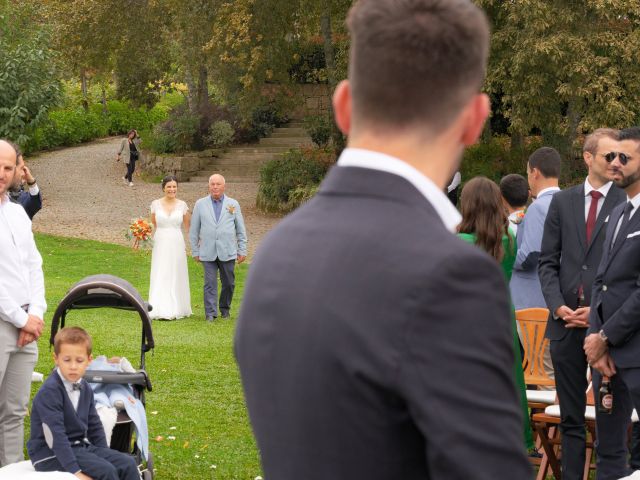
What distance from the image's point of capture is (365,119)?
5.88 feet

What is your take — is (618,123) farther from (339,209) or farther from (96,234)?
(339,209)

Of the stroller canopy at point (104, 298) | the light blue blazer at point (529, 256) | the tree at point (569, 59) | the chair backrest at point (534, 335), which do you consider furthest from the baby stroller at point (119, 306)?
the tree at point (569, 59)

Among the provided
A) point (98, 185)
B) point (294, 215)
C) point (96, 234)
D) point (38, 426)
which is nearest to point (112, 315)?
point (38, 426)

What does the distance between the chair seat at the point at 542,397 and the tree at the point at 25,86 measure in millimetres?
23508

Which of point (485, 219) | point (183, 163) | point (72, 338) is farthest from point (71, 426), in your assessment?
point (183, 163)

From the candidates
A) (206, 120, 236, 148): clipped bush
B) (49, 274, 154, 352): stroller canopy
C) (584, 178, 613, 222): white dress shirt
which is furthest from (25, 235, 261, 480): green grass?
(206, 120, 236, 148): clipped bush

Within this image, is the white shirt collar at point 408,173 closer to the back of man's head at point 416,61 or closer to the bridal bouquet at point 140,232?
the back of man's head at point 416,61

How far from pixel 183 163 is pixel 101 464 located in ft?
105

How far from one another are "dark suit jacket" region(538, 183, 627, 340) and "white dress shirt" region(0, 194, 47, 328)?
3.51 meters

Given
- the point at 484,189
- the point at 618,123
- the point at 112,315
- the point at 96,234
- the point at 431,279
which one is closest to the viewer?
the point at 431,279

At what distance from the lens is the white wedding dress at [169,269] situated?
1683 cm

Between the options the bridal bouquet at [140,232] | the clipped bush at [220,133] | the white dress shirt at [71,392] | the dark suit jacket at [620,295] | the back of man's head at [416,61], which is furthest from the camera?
the clipped bush at [220,133]

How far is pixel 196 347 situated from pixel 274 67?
18915mm

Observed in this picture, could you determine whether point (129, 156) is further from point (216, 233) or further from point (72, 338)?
point (72, 338)
